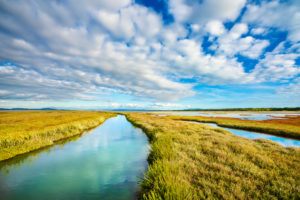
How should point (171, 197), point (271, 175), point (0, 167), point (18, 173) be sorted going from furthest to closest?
point (0, 167)
point (18, 173)
point (271, 175)
point (171, 197)

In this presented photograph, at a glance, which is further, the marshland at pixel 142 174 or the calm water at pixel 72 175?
the calm water at pixel 72 175

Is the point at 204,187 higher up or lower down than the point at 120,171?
higher up

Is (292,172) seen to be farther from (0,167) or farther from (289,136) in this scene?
(289,136)

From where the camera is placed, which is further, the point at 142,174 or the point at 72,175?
the point at 142,174

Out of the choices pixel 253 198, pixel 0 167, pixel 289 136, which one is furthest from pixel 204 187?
pixel 289 136

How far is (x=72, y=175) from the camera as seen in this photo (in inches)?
301

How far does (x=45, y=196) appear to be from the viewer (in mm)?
5734

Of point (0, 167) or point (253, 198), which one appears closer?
point (253, 198)

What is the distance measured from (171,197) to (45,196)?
6270 millimetres

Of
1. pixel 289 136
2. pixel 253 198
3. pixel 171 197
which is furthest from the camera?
pixel 289 136

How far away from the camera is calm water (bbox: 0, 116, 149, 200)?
19.4 ft

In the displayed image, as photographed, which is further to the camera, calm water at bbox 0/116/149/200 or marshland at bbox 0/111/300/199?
calm water at bbox 0/116/149/200

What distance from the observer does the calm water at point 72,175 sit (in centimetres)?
593

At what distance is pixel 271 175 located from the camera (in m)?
5.59
